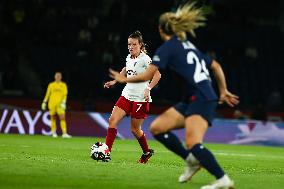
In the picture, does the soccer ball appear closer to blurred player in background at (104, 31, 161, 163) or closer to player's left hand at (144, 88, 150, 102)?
blurred player in background at (104, 31, 161, 163)

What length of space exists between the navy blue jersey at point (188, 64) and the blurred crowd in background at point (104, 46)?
18.9m

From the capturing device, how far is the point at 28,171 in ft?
35.9

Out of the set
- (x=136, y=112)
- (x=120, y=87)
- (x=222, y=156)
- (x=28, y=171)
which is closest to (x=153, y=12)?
(x=120, y=87)

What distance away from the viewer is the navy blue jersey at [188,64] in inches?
383

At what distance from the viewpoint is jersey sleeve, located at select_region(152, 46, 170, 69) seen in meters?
9.70

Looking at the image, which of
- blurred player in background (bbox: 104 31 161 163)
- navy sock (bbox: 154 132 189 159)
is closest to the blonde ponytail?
navy sock (bbox: 154 132 189 159)

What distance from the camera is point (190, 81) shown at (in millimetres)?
9773

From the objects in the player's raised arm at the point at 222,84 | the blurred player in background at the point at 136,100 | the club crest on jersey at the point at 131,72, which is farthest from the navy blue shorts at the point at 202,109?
the club crest on jersey at the point at 131,72

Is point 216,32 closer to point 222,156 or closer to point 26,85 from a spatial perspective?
point 26,85

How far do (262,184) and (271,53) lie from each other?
971 inches

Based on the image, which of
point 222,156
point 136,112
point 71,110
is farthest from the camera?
point 71,110

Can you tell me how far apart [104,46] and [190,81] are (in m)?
22.4

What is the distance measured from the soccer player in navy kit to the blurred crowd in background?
1883 cm

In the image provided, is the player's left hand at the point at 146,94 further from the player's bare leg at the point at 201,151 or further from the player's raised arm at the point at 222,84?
the player's bare leg at the point at 201,151
